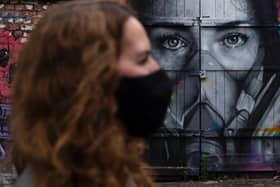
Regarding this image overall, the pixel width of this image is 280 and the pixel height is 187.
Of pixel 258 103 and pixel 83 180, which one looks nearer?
pixel 83 180

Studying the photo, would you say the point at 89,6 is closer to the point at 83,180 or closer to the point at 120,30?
the point at 120,30

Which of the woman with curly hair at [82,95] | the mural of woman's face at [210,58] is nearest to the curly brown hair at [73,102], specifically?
the woman with curly hair at [82,95]

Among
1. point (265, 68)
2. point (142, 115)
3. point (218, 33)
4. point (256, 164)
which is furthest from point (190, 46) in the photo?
point (142, 115)

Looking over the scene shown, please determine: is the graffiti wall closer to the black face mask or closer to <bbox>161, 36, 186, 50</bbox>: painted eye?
<bbox>161, 36, 186, 50</bbox>: painted eye

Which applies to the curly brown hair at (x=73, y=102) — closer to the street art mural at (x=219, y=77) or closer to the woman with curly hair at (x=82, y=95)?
the woman with curly hair at (x=82, y=95)

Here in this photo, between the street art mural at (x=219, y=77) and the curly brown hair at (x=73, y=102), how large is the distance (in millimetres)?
6106

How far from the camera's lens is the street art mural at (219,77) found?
25.6ft

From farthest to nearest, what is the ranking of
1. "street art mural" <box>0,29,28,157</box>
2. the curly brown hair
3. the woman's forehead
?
the woman's forehead
"street art mural" <box>0,29,28,157</box>
the curly brown hair

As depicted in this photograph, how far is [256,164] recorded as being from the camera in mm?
7887

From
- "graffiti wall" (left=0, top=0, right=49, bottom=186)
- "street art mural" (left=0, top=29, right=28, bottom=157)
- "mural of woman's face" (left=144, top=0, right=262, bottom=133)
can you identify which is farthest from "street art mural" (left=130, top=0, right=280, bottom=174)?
"street art mural" (left=0, top=29, right=28, bottom=157)

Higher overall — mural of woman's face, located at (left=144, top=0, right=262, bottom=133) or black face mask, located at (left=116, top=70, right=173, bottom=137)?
black face mask, located at (left=116, top=70, right=173, bottom=137)

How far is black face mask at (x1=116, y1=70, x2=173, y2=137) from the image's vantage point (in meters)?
1.70

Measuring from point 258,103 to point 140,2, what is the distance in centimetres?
187

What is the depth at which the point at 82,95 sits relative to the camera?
1.62m
